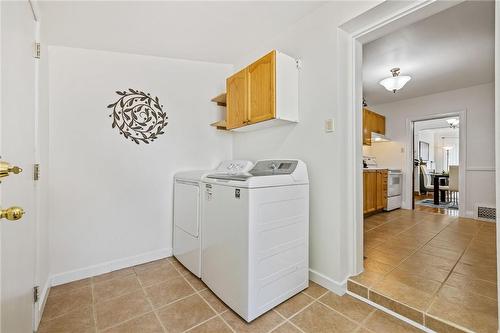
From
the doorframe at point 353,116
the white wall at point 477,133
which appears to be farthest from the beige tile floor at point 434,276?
the white wall at point 477,133

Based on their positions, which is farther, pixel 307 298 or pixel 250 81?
pixel 250 81

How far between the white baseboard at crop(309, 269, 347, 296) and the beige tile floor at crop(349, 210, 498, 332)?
0.08 metres

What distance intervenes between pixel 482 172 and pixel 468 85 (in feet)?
5.07

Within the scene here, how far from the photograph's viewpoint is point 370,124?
14.3ft

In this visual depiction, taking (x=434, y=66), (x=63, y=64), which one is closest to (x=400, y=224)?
(x=434, y=66)

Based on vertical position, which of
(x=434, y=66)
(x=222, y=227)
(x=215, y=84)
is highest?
(x=434, y=66)

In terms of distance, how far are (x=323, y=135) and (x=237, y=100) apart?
103cm

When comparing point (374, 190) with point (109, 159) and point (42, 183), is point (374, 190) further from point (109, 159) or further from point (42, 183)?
point (42, 183)

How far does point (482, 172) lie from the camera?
12.2ft

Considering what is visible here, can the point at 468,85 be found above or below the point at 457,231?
above

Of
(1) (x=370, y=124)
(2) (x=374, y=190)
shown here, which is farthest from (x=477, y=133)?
(2) (x=374, y=190)

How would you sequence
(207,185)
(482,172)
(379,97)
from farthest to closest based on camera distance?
1. (379,97)
2. (482,172)
3. (207,185)

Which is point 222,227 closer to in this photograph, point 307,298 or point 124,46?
point 307,298

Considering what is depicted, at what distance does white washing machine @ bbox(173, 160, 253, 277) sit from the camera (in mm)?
1937
